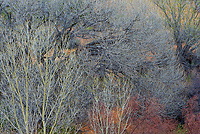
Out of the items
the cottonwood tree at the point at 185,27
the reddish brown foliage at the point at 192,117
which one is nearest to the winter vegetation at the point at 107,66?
the reddish brown foliage at the point at 192,117

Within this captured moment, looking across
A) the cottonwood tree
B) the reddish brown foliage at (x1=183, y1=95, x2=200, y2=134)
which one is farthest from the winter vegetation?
the cottonwood tree

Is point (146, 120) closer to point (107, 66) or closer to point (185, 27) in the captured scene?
point (107, 66)

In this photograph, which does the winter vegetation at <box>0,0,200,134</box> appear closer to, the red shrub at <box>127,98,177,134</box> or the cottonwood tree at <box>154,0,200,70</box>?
the red shrub at <box>127,98,177,134</box>

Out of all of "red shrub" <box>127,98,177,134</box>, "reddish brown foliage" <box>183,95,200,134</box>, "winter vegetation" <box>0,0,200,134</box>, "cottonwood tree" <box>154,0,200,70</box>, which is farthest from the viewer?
"cottonwood tree" <box>154,0,200,70</box>

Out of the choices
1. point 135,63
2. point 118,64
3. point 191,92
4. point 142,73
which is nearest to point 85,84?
point 118,64

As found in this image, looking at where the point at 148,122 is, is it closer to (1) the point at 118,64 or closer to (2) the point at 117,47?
(1) the point at 118,64

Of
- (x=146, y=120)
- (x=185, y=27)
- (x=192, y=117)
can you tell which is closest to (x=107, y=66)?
(x=146, y=120)

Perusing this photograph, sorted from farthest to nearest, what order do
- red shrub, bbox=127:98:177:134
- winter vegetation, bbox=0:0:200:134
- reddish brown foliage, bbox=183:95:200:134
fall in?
reddish brown foliage, bbox=183:95:200:134, red shrub, bbox=127:98:177:134, winter vegetation, bbox=0:0:200:134

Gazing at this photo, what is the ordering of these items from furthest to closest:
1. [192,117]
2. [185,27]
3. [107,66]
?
[185,27], [107,66], [192,117]

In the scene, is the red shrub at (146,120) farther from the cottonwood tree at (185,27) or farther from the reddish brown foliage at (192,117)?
the cottonwood tree at (185,27)

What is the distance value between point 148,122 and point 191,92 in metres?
5.23

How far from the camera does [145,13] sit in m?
14.8

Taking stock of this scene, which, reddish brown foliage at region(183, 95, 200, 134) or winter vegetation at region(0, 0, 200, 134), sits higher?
winter vegetation at region(0, 0, 200, 134)

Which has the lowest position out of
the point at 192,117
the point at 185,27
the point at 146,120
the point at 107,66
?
the point at 192,117
